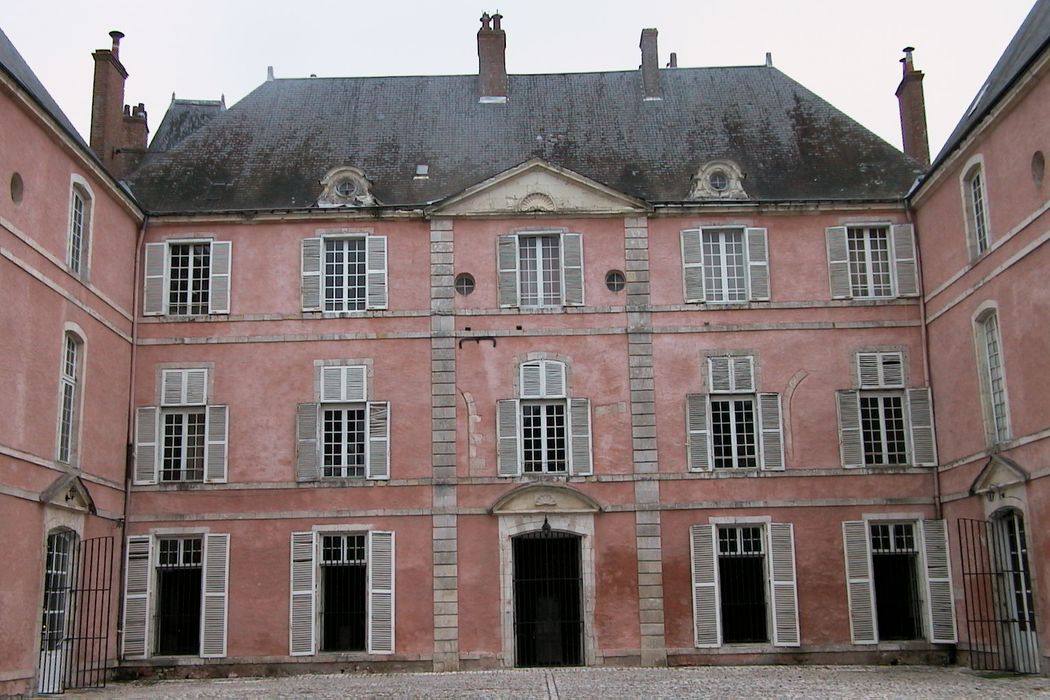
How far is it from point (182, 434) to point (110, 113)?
216 inches

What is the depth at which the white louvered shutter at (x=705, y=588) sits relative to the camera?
17578 mm

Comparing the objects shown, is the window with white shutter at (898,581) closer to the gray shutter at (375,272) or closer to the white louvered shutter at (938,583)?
the white louvered shutter at (938,583)

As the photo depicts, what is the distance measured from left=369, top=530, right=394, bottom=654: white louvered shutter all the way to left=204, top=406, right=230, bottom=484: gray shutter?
2.43 meters

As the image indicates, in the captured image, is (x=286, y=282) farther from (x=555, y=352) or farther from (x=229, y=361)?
(x=555, y=352)

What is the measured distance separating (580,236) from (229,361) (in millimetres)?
5633

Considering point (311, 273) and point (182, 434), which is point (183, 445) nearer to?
point (182, 434)

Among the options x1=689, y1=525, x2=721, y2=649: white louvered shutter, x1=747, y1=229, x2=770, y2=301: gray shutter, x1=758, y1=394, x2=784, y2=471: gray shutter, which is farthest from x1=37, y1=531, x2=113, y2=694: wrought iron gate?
x1=747, y1=229, x2=770, y2=301: gray shutter

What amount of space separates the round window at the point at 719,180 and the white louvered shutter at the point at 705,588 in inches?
209

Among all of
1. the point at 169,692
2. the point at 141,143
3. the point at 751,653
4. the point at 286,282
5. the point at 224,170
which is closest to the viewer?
the point at 169,692

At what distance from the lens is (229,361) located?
18.4 m

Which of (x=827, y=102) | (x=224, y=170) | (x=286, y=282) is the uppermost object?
(x=827, y=102)

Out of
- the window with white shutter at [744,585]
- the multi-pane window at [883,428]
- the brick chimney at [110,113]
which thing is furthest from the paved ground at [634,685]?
the brick chimney at [110,113]

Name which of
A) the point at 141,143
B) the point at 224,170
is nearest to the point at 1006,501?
the point at 224,170

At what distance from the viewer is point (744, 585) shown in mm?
17906
